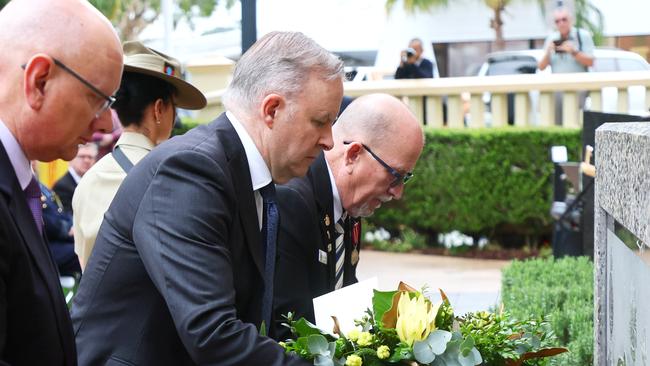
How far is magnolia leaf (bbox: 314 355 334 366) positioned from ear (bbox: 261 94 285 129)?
2.13 ft

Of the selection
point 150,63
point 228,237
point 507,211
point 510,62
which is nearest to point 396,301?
point 228,237

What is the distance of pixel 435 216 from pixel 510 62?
424 centimetres

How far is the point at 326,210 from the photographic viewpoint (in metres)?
3.72

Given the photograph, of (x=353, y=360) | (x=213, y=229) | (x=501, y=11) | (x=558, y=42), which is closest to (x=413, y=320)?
(x=353, y=360)

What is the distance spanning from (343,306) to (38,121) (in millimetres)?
1223

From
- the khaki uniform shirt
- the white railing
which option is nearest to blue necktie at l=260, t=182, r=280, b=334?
the khaki uniform shirt

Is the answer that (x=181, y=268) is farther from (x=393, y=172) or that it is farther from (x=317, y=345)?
(x=393, y=172)

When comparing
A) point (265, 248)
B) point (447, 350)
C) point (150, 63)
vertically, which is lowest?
point (447, 350)

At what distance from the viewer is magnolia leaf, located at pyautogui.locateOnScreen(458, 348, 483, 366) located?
2.82 meters

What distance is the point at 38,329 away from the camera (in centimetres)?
220

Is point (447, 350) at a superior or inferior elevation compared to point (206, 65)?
superior

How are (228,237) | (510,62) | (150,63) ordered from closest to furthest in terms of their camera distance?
(228,237) < (150,63) < (510,62)

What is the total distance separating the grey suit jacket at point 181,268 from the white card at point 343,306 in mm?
199

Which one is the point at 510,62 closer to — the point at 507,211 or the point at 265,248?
the point at 507,211
